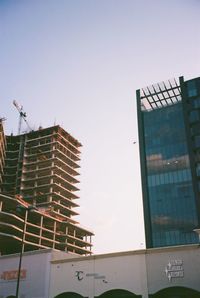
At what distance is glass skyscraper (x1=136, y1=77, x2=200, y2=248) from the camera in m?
76.2

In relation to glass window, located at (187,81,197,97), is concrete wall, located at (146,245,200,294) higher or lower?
lower

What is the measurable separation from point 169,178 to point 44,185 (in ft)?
169

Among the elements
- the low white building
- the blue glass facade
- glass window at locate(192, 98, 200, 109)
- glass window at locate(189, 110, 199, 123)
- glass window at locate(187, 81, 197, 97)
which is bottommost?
the low white building

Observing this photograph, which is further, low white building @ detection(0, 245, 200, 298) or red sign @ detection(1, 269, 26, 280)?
red sign @ detection(1, 269, 26, 280)

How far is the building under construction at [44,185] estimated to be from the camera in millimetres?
100438

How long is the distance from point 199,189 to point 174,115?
75.5ft

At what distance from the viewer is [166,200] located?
79688mm

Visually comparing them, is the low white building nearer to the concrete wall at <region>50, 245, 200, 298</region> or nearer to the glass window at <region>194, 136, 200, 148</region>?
the concrete wall at <region>50, 245, 200, 298</region>

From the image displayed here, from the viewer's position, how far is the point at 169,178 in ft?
269

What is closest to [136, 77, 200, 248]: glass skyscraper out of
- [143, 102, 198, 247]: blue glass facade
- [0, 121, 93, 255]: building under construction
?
[143, 102, 198, 247]: blue glass facade

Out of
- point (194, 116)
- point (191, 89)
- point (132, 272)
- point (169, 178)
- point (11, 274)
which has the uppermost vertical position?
point (191, 89)

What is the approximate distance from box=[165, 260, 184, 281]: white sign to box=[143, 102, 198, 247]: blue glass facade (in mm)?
47035

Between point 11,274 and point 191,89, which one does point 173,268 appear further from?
point 191,89

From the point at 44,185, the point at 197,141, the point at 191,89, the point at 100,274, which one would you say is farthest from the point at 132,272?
the point at 44,185
